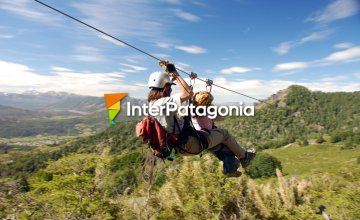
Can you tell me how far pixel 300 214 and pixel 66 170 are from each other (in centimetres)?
1397

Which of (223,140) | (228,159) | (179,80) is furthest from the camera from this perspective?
(228,159)

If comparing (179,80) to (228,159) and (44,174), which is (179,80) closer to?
(228,159)

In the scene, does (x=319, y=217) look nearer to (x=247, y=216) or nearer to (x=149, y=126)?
(x=247, y=216)

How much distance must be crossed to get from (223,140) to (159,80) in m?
2.56

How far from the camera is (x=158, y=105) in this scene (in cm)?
748

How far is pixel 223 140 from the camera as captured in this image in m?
8.95

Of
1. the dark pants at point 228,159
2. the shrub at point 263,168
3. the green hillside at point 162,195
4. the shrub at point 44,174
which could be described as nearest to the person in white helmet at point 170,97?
the green hillside at point 162,195

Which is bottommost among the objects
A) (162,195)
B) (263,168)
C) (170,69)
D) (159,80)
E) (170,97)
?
(263,168)

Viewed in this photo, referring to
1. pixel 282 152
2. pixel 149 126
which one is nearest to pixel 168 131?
pixel 149 126

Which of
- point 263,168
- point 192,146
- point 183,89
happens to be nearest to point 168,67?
point 183,89

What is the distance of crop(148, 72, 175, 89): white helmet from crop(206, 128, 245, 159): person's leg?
5.78 feet

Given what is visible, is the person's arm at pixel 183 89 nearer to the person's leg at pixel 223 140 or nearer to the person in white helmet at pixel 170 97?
the person in white helmet at pixel 170 97

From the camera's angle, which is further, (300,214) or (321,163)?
(321,163)

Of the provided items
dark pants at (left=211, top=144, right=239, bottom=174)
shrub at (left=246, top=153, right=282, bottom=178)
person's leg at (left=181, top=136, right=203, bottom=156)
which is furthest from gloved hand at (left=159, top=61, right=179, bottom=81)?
shrub at (left=246, top=153, right=282, bottom=178)
